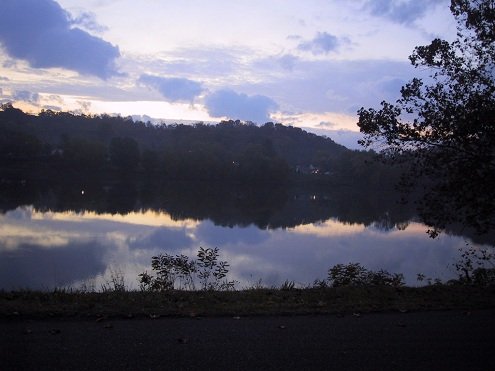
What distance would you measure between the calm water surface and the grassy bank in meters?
5.79

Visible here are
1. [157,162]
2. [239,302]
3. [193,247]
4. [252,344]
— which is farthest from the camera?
[157,162]

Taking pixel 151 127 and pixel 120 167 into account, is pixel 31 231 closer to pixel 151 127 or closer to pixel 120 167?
pixel 120 167

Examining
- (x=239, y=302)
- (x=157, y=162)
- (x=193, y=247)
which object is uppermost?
(x=157, y=162)

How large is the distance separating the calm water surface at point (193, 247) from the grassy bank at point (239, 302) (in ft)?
19.0

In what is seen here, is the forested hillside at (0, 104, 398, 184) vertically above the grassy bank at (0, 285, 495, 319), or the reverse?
the forested hillside at (0, 104, 398, 184)

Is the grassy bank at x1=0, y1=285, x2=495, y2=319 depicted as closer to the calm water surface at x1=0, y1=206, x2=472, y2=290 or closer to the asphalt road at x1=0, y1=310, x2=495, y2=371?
the asphalt road at x1=0, y1=310, x2=495, y2=371

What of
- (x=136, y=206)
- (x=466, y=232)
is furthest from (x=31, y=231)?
(x=466, y=232)

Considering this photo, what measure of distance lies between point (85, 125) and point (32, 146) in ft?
208

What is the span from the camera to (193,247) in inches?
1041

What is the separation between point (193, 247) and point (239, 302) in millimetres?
19553

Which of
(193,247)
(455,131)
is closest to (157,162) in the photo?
(193,247)

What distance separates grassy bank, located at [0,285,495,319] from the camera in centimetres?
627

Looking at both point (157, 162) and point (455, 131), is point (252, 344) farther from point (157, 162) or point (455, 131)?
point (157, 162)

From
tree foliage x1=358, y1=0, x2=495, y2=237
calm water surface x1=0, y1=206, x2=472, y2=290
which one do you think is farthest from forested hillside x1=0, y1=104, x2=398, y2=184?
tree foliage x1=358, y1=0, x2=495, y2=237
